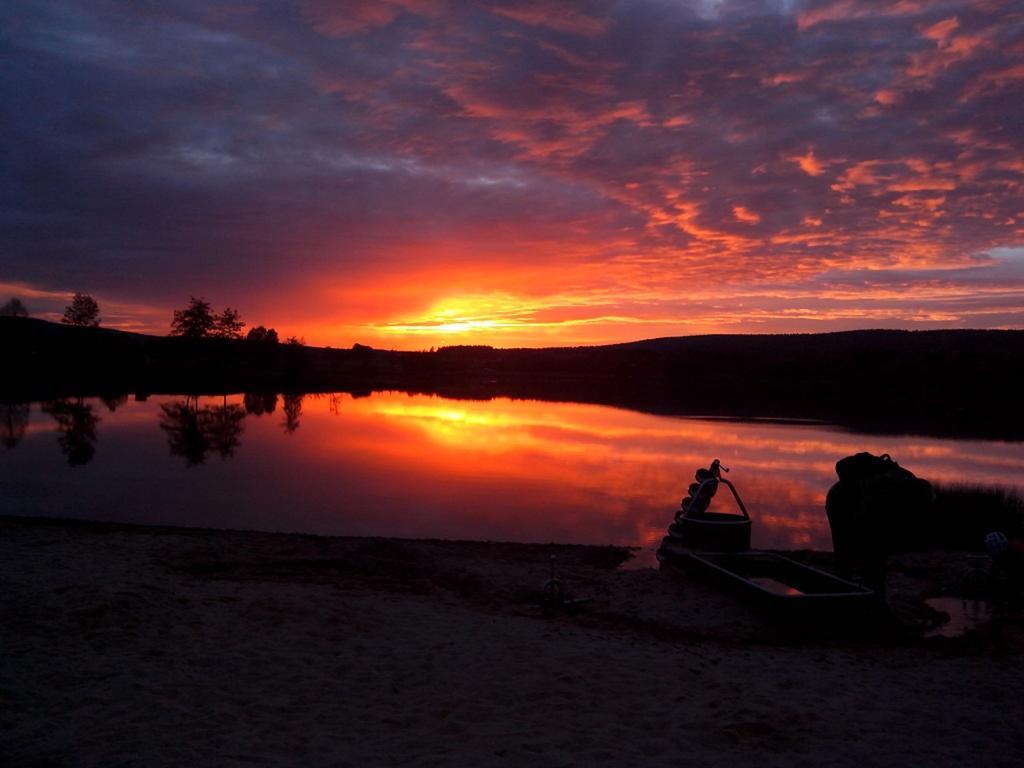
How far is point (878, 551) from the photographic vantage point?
364 inches

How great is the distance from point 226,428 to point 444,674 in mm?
29431

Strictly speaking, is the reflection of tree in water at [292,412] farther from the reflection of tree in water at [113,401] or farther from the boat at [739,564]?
the boat at [739,564]

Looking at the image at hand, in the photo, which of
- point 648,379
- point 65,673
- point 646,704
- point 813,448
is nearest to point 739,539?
point 646,704

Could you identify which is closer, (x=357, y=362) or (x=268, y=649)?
(x=268, y=649)

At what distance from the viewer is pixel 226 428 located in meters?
33.9

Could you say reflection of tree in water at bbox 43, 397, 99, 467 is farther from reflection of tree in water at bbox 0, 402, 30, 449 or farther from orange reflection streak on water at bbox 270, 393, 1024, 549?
orange reflection streak on water at bbox 270, 393, 1024, 549

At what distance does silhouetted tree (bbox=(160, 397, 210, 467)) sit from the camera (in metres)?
24.9

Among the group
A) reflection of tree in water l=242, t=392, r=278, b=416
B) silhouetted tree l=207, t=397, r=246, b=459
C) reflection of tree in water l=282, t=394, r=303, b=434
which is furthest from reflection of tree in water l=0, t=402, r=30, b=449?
reflection of tree in water l=242, t=392, r=278, b=416

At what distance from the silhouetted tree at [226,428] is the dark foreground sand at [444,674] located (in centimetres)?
1626

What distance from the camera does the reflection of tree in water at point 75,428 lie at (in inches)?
936

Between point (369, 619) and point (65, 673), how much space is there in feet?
10.1

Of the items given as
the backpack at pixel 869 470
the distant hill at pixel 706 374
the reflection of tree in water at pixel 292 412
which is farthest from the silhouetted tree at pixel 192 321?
the backpack at pixel 869 470

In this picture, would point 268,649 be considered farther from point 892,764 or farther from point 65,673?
point 892,764

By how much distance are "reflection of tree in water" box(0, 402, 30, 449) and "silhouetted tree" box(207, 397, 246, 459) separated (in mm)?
6510
